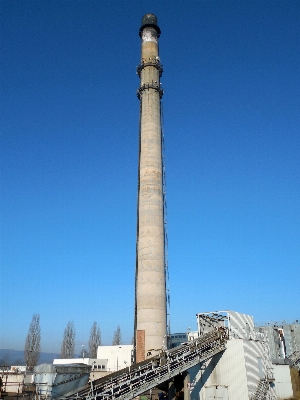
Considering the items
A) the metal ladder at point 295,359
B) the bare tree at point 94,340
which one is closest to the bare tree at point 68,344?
the bare tree at point 94,340

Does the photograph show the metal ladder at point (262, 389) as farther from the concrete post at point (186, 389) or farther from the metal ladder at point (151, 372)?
the concrete post at point (186, 389)

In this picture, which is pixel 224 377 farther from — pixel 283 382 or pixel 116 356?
pixel 116 356

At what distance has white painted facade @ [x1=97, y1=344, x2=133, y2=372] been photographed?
4831 centimetres

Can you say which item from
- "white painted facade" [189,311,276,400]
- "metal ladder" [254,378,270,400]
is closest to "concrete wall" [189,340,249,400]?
"white painted facade" [189,311,276,400]

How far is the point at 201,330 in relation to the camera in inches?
1070

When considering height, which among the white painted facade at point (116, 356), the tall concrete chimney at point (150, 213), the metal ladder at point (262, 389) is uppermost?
the tall concrete chimney at point (150, 213)

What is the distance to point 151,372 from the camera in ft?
62.5

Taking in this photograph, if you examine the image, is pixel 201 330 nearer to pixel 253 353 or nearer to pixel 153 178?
pixel 253 353

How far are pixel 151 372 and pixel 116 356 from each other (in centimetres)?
3325

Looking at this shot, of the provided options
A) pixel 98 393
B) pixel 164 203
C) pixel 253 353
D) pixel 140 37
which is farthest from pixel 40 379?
pixel 140 37

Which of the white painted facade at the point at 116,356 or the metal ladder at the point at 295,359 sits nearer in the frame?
the metal ladder at the point at 295,359

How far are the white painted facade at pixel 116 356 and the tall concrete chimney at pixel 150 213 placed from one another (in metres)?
19.6

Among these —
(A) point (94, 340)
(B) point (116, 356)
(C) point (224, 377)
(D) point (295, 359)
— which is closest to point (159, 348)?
(C) point (224, 377)

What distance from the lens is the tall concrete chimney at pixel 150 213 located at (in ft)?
103
